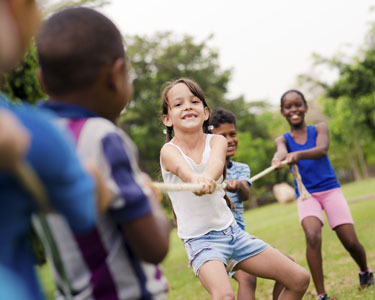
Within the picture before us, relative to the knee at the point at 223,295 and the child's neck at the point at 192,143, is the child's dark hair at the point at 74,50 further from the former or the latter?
the child's neck at the point at 192,143

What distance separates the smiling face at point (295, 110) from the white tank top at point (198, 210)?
2373 mm

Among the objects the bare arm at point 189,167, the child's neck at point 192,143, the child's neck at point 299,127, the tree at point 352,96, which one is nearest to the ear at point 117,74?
the bare arm at point 189,167

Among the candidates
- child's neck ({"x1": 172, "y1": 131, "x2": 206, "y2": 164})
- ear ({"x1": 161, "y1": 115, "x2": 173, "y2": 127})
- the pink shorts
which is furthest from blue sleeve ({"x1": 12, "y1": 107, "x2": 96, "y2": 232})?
the pink shorts

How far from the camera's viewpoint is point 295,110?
5730 mm

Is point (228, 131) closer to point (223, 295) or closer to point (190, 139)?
point (190, 139)

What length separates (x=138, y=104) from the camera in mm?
33188

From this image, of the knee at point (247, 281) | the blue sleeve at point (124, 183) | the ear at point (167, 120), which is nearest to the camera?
the blue sleeve at point (124, 183)

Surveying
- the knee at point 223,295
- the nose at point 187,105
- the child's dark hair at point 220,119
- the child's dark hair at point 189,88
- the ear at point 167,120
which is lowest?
the knee at point 223,295

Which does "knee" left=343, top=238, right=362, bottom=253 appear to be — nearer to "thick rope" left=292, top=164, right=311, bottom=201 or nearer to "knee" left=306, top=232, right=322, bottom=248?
"knee" left=306, top=232, right=322, bottom=248

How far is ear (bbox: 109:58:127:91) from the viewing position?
5.46 ft

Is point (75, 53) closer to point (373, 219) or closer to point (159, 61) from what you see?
point (373, 219)

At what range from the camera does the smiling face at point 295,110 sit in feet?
18.7

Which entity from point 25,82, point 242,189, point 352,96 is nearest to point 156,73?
point 352,96

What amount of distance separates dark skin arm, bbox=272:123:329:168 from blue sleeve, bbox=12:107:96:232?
150 inches
